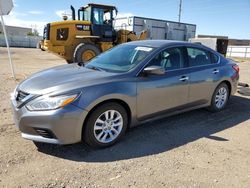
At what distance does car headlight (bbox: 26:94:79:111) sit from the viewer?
3.34 meters

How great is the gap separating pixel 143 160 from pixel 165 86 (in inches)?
54.6

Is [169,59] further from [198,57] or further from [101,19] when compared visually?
[101,19]

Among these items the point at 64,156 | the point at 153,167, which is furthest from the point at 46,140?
the point at 153,167

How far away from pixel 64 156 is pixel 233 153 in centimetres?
244

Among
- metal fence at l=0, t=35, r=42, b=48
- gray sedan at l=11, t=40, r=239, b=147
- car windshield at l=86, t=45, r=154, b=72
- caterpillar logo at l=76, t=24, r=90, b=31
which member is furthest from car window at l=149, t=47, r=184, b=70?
metal fence at l=0, t=35, r=42, b=48

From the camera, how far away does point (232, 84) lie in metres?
5.88

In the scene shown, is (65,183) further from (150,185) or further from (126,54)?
(126,54)

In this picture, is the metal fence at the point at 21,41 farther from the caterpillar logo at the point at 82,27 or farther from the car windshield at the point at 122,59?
the car windshield at the point at 122,59

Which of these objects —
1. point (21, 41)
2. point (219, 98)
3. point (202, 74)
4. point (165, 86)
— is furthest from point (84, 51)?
point (21, 41)

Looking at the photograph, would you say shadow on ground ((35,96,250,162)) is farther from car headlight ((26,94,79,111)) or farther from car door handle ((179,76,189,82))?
car door handle ((179,76,189,82))

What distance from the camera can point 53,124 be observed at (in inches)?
131

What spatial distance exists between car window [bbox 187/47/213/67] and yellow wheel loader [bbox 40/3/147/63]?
6988mm

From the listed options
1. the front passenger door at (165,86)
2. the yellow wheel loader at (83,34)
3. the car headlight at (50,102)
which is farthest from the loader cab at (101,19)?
the car headlight at (50,102)

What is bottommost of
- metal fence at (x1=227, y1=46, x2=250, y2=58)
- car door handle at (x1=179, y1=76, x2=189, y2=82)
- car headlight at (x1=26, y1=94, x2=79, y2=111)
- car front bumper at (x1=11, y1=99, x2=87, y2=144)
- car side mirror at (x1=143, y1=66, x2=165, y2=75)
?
metal fence at (x1=227, y1=46, x2=250, y2=58)
